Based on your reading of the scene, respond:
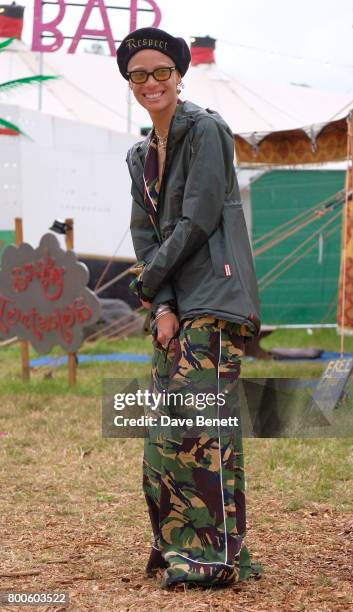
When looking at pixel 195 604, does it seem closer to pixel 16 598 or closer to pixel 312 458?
pixel 16 598

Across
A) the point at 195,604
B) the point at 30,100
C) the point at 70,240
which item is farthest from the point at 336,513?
the point at 30,100

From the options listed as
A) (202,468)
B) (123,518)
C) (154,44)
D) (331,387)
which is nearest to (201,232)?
(154,44)

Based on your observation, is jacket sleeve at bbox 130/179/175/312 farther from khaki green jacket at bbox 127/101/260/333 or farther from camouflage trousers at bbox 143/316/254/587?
camouflage trousers at bbox 143/316/254/587

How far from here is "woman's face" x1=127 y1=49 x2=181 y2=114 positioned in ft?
8.99

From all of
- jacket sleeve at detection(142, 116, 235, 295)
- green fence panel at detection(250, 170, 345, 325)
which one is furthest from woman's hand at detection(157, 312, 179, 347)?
green fence panel at detection(250, 170, 345, 325)

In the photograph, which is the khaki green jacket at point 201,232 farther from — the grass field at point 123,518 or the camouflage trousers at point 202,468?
the grass field at point 123,518

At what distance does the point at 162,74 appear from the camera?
2748 millimetres

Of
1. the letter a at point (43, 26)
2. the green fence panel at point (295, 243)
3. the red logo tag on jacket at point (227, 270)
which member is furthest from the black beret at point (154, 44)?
the green fence panel at point (295, 243)

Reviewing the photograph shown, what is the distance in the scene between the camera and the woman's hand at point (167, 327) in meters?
2.77

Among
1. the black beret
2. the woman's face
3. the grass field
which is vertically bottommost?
the grass field

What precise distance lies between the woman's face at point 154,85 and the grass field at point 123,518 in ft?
4.70

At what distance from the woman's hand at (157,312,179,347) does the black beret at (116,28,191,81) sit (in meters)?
0.75

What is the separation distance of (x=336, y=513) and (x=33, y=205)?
8.52 m

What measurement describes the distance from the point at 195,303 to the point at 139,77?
0.69 m
